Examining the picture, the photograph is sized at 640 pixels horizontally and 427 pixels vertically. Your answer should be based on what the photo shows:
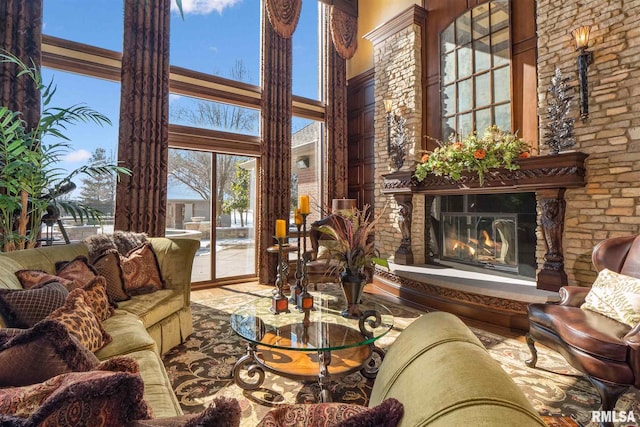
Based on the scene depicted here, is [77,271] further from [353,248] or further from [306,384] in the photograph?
[353,248]

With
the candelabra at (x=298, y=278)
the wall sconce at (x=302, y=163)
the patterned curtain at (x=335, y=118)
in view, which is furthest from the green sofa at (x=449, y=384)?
the wall sconce at (x=302, y=163)

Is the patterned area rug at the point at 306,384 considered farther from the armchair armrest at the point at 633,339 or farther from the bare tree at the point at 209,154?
the bare tree at the point at 209,154

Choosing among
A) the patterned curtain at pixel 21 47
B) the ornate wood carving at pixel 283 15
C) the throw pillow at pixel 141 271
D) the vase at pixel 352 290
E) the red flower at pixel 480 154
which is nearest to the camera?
the vase at pixel 352 290

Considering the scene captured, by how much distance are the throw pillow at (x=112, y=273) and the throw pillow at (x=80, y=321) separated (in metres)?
0.88

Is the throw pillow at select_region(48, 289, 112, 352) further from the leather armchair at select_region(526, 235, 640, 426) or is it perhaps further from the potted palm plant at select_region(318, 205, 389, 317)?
the leather armchair at select_region(526, 235, 640, 426)

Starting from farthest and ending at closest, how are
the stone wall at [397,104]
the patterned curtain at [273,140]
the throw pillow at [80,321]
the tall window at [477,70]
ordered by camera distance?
1. the patterned curtain at [273,140]
2. the stone wall at [397,104]
3. the tall window at [477,70]
4. the throw pillow at [80,321]

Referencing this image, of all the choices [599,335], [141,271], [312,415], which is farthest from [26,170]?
[599,335]

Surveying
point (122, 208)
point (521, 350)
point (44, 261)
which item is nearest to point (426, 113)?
point (521, 350)

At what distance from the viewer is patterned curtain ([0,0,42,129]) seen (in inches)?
134

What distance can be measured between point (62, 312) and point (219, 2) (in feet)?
17.3

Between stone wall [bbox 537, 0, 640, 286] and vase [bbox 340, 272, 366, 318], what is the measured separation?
96.7 inches

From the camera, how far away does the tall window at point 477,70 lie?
13.1 feet

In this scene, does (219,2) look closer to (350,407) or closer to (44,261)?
(44,261)

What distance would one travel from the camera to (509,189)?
3.59m
